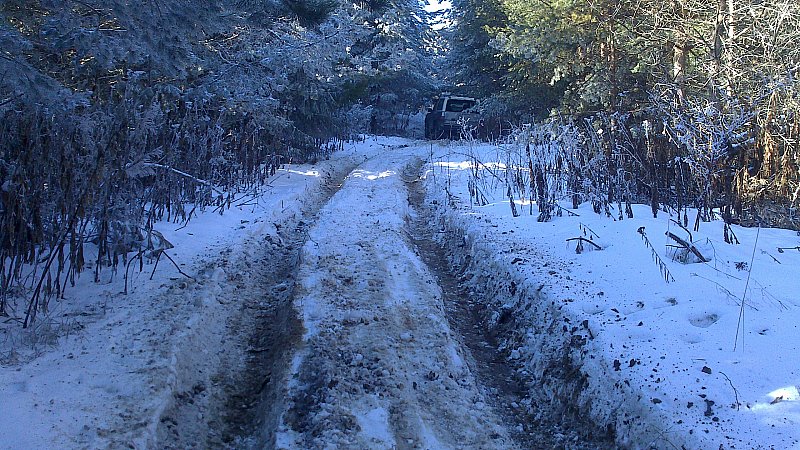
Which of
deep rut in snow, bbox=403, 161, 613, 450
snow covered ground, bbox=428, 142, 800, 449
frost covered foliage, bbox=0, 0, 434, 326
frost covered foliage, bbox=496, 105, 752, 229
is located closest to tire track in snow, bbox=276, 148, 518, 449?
deep rut in snow, bbox=403, 161, 613, 450

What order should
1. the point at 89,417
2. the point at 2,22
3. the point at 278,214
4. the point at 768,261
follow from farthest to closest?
the point at 278,214 < the point at 2,22 < the point at 768,261 < the point at 89,417

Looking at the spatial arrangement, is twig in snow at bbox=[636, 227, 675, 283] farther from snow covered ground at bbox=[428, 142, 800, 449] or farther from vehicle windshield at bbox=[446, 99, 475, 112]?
vehicle windshield at bbox=[446, 99, 475, 112]

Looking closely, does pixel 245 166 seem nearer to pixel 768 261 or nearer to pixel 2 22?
pixel 2 22

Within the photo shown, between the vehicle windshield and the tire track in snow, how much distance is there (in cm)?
1878

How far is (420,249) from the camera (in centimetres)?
772

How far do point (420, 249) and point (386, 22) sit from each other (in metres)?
23.6

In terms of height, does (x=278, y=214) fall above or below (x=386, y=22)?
below

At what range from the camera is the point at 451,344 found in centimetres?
470

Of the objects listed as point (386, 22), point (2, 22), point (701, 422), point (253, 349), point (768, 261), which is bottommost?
point (253, 349)

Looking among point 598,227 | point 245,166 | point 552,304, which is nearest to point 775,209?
point 598,227

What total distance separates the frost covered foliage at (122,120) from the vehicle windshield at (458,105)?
39.7 ft

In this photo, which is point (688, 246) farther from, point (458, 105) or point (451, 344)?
point (458, 105)

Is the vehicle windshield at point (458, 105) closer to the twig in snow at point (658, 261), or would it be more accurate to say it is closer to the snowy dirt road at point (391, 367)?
the snowy dirt road at point (391, 367)

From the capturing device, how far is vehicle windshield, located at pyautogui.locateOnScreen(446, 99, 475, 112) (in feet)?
82.6
